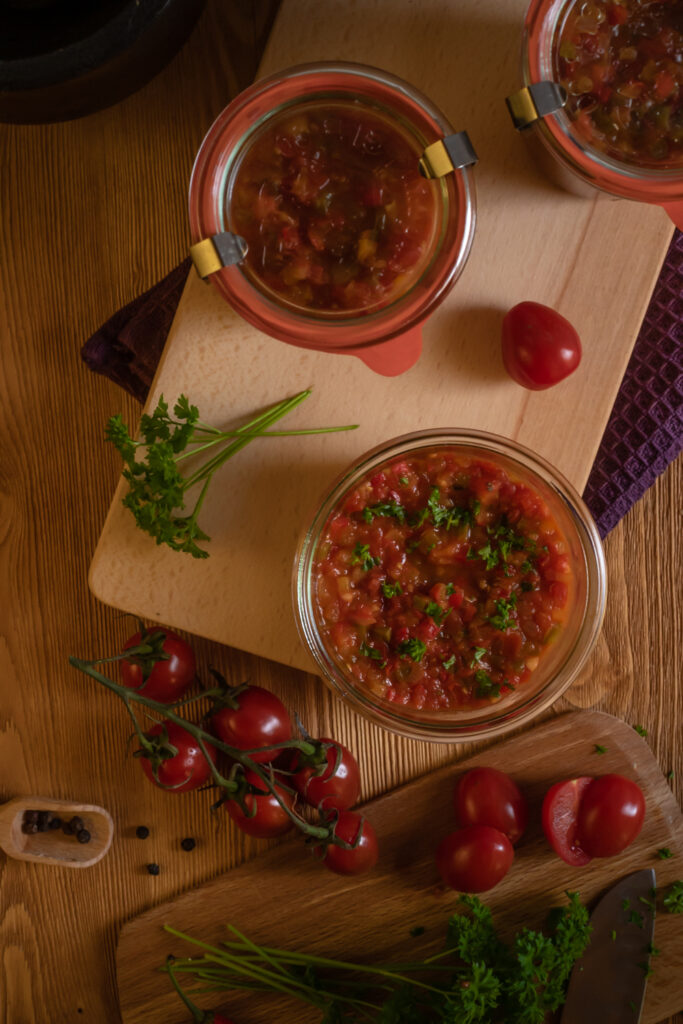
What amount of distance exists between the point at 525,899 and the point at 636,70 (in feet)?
5.35

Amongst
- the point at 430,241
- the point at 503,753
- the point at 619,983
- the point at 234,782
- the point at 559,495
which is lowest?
the point at 619,983

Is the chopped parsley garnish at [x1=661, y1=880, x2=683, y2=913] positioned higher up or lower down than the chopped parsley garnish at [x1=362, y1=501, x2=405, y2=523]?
lower down

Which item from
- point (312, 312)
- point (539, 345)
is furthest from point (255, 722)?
point (539, 345)

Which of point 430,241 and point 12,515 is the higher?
point 430,241

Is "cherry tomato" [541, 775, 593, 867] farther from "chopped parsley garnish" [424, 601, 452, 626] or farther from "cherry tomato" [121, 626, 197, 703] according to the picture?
"cherry tomato" [121, 626, 197, 703]

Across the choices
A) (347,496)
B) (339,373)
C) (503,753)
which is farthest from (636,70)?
(503,753)

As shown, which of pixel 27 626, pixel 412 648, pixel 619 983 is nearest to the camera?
pixel 412 648

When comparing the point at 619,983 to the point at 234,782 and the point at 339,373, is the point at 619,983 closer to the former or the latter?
the point at 234,782

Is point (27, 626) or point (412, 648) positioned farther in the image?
point (27, 626)

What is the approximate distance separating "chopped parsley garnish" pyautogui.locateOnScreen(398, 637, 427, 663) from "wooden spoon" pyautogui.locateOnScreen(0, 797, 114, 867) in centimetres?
82

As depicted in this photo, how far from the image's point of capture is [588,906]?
190cm

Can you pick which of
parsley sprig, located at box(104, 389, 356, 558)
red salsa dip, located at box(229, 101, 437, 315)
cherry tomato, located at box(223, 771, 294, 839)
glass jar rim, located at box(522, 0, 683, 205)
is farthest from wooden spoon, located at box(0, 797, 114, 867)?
glass jar rim, located at box(522, 0, 683, 205)

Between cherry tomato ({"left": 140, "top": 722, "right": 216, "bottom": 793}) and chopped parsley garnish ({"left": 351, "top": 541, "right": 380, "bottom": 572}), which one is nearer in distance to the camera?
chopped parsley garnish ({"left": 351, "top": 541, "right": 380, "bottom": 572})

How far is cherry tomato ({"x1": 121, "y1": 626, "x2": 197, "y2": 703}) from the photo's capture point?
5.81 feet
